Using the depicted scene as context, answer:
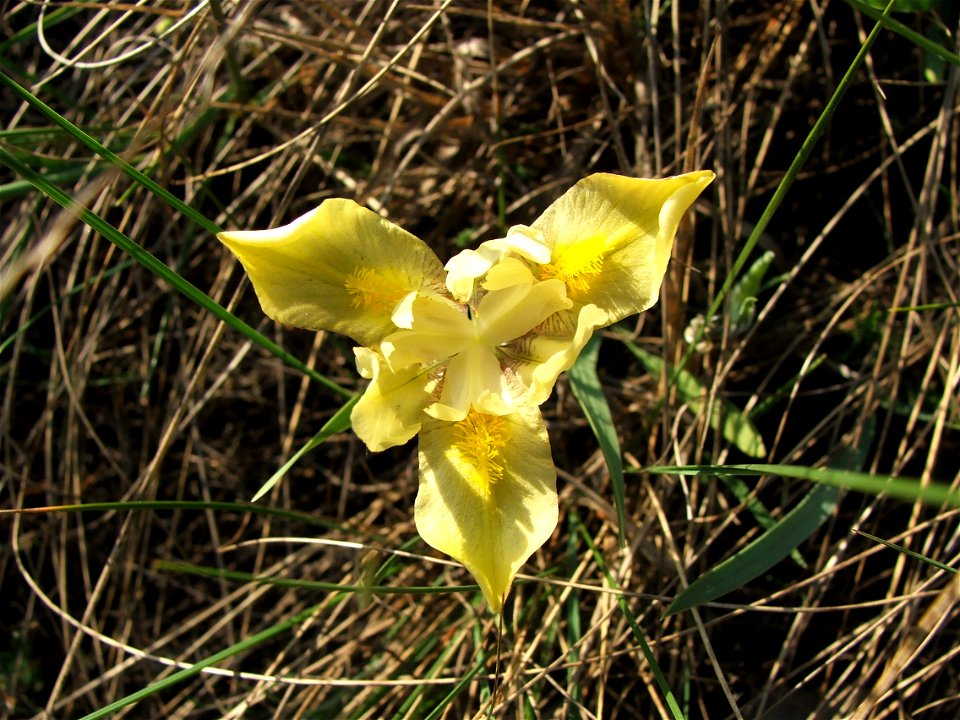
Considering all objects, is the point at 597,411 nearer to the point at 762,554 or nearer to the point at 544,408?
the point at 762,554

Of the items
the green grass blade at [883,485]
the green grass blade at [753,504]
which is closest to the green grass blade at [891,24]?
the green grass blade at [883,485]

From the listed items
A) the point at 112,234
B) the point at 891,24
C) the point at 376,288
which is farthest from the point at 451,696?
the point at 891,24

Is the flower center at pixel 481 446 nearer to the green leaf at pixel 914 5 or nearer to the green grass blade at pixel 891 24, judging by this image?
the green grass blade at pixel 891 24

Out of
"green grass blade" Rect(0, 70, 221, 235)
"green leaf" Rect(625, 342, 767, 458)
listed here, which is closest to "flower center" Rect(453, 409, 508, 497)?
"green leaf" Rect(625, 342, 767, 458)

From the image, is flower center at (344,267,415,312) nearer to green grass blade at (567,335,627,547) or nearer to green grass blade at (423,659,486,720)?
green grass blade at (567,335,627,547)

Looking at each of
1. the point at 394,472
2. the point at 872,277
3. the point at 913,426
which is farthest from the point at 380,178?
the point at 913,426
